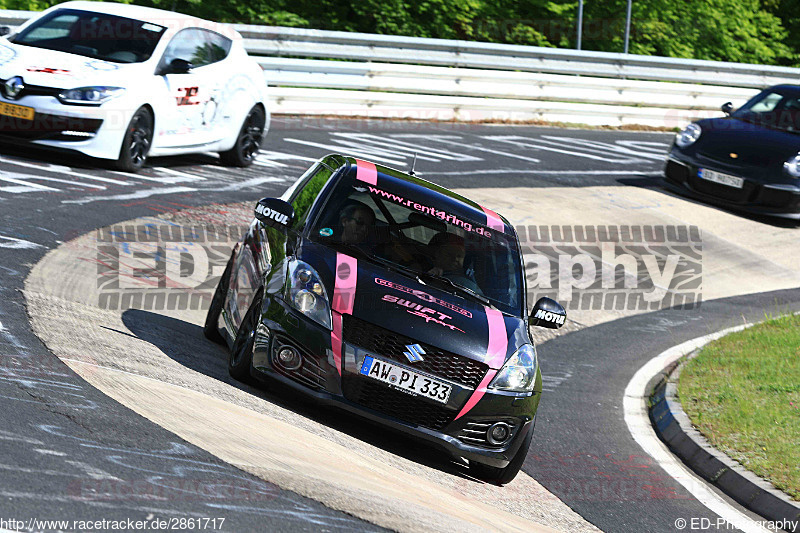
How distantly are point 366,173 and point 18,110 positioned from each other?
18.7 ft

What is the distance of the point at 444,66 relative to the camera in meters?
22.9

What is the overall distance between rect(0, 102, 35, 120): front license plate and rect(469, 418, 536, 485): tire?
726 centimetres

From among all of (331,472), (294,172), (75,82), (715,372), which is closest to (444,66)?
(294,172)

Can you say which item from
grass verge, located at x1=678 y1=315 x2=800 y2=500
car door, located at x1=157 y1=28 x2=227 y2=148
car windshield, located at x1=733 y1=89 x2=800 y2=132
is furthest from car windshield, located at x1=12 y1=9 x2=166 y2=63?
car windshield, located at x1=733 y1=89 x2=800 y2=132

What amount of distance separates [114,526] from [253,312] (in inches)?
111

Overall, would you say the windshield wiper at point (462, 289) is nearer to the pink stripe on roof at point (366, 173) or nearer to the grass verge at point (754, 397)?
the pink stripe on roof at point (366, 173)

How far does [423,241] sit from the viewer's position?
7445 mm

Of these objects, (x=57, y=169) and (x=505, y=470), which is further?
(x=57, y=169)

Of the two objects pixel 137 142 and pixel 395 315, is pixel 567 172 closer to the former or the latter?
pixel 137 142

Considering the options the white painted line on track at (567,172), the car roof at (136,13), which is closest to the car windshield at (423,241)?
the car roof at (136,13)

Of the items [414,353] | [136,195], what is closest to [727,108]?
[136,195]

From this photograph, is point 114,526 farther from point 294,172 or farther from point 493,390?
point 294,172

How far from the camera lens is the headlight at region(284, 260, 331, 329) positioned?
252 inches

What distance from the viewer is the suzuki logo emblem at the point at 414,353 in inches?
247
